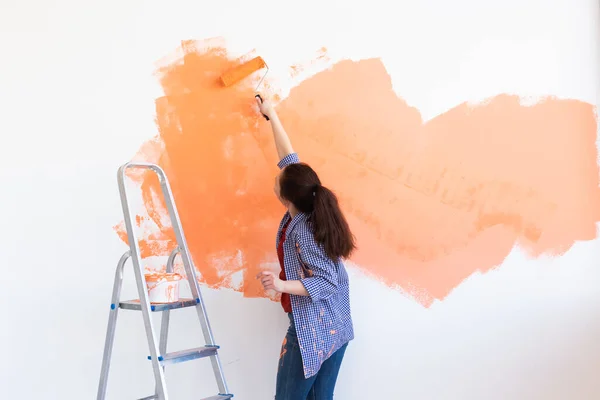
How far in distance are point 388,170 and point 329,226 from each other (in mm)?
539

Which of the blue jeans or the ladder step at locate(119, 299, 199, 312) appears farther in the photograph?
the blue jeans

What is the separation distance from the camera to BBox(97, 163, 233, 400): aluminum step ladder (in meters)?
1.79

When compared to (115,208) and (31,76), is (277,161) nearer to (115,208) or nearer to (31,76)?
(115,208)

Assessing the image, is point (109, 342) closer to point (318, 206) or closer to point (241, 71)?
point (318, 206)

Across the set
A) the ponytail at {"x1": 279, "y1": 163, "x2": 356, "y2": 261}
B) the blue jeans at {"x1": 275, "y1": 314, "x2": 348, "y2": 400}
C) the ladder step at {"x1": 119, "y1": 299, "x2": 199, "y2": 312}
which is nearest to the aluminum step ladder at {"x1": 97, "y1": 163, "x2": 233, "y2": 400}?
the ladder step at {"x1": 119, "y1": 299, "x2": 199, "y2": 312}

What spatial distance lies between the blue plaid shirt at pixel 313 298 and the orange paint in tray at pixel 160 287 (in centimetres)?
39

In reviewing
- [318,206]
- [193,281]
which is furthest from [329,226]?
[193,281]

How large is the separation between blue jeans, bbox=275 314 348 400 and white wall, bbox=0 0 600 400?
0.28 meters

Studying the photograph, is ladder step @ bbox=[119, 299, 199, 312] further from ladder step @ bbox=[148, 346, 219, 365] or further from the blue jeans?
the blue jeans

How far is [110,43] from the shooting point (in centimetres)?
230

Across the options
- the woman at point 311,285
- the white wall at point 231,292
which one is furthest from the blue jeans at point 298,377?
the white wall at point 231,292

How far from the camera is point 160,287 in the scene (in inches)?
75.6

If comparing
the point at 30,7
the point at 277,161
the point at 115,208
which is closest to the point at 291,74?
the point at 277,161

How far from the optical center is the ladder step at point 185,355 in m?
1.80
